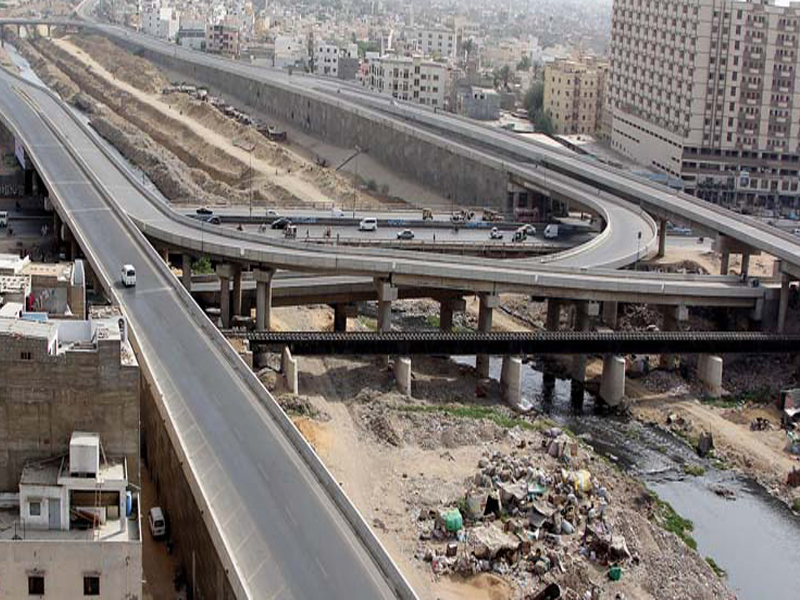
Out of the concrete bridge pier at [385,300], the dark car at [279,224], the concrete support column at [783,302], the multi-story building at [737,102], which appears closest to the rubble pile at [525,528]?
the concrete bridge pier at [385,300]

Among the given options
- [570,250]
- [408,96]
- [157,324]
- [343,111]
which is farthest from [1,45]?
[157,324]

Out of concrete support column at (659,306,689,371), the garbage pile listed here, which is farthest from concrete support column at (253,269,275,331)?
concrete support column at (659,306,689,371)

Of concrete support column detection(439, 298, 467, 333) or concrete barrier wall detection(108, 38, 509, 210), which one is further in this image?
concrete barrier wall detection(108, 38, 509, 210)

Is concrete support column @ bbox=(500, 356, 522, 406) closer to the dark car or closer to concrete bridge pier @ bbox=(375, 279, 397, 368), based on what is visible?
concrete bridge pier @ bbox=(375, 279, 397, 368)

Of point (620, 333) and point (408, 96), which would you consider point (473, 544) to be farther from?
point (408, 96)

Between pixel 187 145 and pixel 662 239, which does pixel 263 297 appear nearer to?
pixel 662 239

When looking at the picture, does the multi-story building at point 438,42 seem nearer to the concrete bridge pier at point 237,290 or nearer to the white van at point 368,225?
the white van at point 368,225

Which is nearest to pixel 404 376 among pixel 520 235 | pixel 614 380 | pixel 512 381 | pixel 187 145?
pixel 512 381
